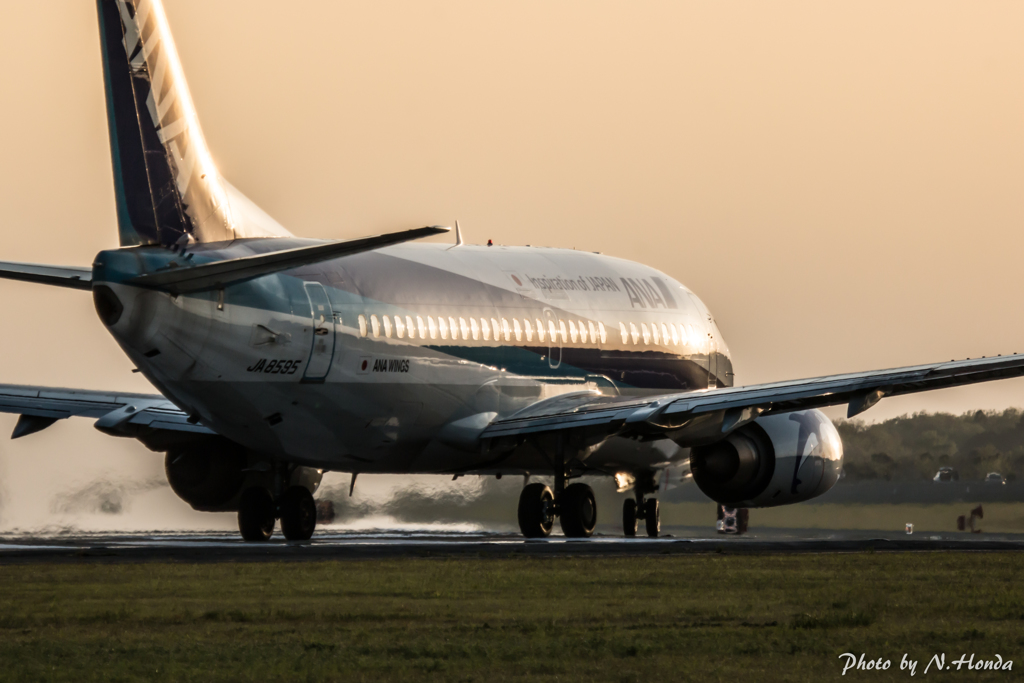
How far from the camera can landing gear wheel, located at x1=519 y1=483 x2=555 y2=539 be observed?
97.3 feet

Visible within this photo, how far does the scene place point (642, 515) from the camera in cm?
3456

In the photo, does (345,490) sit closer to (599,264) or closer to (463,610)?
(599,264)

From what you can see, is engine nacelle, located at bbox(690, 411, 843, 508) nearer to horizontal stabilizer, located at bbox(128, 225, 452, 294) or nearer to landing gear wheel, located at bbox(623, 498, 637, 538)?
landing gear wheel, located at bbox(623, 498, 637, 538)

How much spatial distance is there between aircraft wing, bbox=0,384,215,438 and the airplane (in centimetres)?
4

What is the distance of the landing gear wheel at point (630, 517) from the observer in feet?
113

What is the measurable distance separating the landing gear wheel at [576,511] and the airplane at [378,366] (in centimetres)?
4

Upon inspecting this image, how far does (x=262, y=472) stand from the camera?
30672 millimetres

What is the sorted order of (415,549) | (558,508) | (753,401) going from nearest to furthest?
1. (415,549)
2. (753,401)
3. (558,508)

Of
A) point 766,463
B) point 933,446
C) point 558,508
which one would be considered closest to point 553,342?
point 558,508

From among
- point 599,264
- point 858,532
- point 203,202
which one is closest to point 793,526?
point 858,532

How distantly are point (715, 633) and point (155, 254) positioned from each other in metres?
12.7

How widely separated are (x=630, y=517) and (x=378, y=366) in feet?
31.6

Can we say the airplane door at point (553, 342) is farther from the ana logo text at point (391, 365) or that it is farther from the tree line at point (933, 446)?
the tree line at point (933, 446)

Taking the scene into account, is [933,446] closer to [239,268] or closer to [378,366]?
[378,366]
